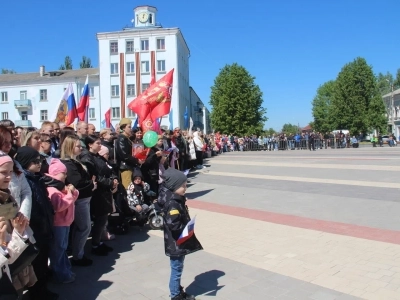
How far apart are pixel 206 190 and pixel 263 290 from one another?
789cm

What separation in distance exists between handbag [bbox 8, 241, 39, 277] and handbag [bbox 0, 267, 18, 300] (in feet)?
1.12

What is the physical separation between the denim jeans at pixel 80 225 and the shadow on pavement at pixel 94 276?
12.1 inches

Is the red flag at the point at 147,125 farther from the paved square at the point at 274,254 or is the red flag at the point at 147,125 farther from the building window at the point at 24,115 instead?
the building window at the point at 24,115

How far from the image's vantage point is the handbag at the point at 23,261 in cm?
322

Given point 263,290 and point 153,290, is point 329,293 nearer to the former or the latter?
point 263,290

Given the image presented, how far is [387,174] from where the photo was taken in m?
14.0

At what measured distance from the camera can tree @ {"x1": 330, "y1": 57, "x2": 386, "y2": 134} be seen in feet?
198

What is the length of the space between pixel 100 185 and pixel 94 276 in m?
1.40

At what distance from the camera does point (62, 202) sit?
4648 mm

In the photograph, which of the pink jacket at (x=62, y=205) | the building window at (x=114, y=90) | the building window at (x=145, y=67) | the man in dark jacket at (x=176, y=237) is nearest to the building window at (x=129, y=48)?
the building window at (x=145, y=67)

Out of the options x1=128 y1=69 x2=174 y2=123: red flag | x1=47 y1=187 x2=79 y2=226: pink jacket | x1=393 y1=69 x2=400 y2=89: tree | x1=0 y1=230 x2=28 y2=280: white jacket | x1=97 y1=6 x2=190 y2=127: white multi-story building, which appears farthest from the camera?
x1=393 y1=69 x2=400 y2=89: tree

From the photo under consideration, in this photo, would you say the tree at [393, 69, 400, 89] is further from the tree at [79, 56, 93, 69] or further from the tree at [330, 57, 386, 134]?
the tree at [79, 56, 93, 69]

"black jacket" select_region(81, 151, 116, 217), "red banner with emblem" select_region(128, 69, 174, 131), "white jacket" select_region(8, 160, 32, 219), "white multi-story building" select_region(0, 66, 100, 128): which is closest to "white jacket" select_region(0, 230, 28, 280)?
"white jacket" select_region(8, 160, 32, 219)

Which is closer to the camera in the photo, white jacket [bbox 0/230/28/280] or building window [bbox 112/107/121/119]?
white jacket [bbox 0/230/28/280]
